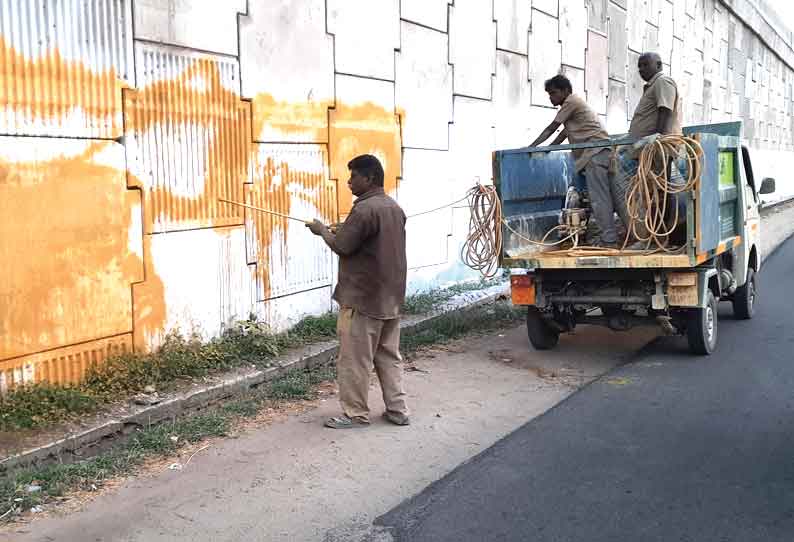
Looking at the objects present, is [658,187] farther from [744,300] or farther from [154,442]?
[154,442]

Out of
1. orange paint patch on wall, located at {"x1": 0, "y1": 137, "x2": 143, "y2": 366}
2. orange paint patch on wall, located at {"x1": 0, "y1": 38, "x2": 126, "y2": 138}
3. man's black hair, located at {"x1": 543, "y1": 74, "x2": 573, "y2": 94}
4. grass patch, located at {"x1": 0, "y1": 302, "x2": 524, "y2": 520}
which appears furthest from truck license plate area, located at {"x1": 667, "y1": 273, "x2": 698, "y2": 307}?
orange paint patch on wall, located at {"x1": 0, "y1": 38, "x2": 126, "y2": 138}

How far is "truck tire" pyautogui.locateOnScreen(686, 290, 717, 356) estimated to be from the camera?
793cm

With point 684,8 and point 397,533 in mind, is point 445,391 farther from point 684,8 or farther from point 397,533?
point 684,8

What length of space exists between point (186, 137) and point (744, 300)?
21.0ft

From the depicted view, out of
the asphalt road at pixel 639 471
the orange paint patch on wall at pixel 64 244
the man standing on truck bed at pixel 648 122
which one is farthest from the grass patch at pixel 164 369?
the man standing on truck bed at pixel 648 122

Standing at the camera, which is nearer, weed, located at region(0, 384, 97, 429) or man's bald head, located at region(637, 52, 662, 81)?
weed, located at region(0, 384, 97, 429)

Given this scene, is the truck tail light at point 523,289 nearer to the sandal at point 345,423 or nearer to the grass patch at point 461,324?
the grass patch at point 461,324

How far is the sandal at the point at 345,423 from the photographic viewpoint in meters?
6.09

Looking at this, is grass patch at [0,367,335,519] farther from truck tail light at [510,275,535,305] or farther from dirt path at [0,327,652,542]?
truck tail light at [510,275,535,305]

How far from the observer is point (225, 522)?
447 cm

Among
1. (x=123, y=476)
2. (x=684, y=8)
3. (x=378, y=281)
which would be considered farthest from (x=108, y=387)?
(x=684, y=8)

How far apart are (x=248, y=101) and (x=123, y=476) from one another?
383 cm

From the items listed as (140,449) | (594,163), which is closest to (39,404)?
(140,449)

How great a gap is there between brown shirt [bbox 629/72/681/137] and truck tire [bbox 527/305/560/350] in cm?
200
